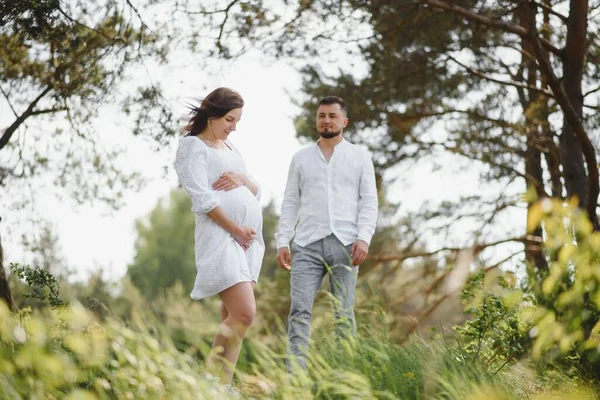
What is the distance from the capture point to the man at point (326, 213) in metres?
4.84

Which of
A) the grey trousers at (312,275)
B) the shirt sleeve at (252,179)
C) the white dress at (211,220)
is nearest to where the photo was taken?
the white dress at (211,220)

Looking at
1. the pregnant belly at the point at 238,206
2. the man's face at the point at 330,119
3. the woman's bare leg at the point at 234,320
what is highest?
the man's face at the point at 330,119

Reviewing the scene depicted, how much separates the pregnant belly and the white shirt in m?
0.61

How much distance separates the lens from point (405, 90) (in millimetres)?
11078

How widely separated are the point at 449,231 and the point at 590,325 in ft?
28.6

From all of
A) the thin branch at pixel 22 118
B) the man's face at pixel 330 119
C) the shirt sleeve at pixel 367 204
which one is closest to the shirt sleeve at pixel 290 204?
the man's face at pixel 330 119

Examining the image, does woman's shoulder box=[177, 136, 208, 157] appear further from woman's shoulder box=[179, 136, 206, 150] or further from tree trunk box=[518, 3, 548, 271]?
tree trunk box=[518, 3, 548, 271]

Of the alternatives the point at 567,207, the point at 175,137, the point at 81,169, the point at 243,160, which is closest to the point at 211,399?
the point at 567,207

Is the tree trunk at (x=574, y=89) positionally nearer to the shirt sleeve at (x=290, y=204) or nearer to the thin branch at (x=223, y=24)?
the thin branch at (x=223, y=24)

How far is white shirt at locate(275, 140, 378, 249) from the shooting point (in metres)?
4.89

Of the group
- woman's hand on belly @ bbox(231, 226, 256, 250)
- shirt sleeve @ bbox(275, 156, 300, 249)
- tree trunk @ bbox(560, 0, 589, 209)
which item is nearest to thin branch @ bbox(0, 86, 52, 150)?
shirt sleeve @ bbox(275, 156, 300, 249)

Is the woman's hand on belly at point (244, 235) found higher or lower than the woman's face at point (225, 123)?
lower

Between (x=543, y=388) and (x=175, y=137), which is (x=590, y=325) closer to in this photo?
(x=543, y=388)

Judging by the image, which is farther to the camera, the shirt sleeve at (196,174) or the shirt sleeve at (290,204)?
the shirt sleeve at (290,204)
